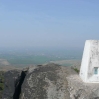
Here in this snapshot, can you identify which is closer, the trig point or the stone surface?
the stone surface

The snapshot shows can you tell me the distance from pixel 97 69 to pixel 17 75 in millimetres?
6459

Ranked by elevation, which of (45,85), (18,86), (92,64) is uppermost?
(92,64)

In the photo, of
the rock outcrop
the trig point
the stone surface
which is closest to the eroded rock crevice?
the rock outcrop

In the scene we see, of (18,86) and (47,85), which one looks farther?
(18,86)

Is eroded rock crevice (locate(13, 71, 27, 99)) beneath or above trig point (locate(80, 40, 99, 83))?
beneath

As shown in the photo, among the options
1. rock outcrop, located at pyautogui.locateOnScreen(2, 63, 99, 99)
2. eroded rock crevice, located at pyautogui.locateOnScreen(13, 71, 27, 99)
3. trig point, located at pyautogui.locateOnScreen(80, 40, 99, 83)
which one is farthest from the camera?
eroded rock crevice, located at pyautogui.locateOnScreen(13, 71, 27, 99)

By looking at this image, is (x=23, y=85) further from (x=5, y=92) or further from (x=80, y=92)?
(x=80, y=92)

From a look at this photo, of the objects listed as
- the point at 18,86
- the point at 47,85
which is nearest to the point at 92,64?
the point at 47,85

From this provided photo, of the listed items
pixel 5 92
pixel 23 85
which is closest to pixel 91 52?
pixel 23 85

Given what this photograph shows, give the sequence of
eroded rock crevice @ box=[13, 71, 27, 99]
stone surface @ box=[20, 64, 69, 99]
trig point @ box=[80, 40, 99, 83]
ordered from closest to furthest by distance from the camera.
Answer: stone surface @ box=[20, 64, 69, 99] → trig point @ box=[80, 40, 99, 83] → eroded rock crevice @ box=[13, 71, 27, 99]

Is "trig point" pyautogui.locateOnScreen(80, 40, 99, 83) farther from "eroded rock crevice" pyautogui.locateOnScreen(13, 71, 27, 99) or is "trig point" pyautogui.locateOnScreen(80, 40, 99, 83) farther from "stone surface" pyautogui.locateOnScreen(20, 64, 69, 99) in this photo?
"eroded rock crevice" pyautogui.locateOnScreen(13, 71, 27, 99)

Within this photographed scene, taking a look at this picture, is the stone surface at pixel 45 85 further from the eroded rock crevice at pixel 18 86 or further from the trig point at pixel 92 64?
the trig point at pixel 92 64

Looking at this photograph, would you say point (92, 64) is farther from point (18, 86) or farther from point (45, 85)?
point (18, 86)

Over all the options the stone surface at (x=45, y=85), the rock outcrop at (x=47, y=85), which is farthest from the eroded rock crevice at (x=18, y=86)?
the stone surface at (x=45, y=85)
